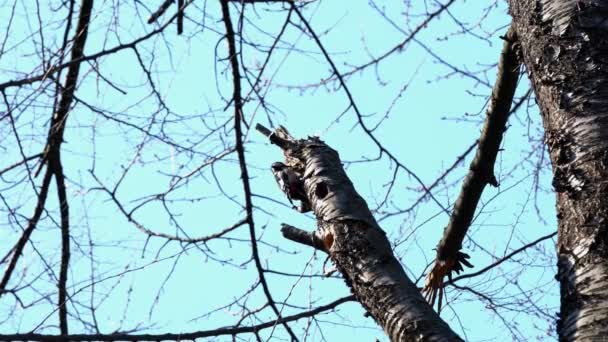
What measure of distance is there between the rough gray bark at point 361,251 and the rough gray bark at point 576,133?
0.28 meters

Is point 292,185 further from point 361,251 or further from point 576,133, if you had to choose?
point 576,133

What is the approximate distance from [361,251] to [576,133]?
570 millimetres

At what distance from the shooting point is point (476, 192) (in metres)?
2.94

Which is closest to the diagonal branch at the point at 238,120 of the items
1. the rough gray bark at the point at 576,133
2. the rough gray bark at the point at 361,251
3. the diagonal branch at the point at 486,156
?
the diagonal branch at the point at 486,156

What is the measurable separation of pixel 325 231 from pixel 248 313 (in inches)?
49.9

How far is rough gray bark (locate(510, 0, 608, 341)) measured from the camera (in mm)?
1868

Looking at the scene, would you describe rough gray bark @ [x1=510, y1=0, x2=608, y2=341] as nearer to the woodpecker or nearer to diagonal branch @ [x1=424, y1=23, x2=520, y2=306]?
diagonal branch @ [x1=424, y1=23, x2=520, y2=306]

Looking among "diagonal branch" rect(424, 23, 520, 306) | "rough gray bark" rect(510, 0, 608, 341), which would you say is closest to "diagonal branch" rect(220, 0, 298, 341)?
"diagonal branch" rect(424, 23, 520, 306)

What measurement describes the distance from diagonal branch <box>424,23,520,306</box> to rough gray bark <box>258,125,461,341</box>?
1.59ft

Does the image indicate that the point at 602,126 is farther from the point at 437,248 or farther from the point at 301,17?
the point at 301,17

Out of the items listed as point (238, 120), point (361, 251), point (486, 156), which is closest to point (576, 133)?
point (361, 251)

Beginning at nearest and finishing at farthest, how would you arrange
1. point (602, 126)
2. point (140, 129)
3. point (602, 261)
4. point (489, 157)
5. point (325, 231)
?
point (602, 261)
point (602, 126)
point (325, 231)
point (489, 157)
point (140, 129)

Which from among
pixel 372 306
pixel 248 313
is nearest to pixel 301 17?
pixel 248 313

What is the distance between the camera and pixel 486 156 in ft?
9.62
